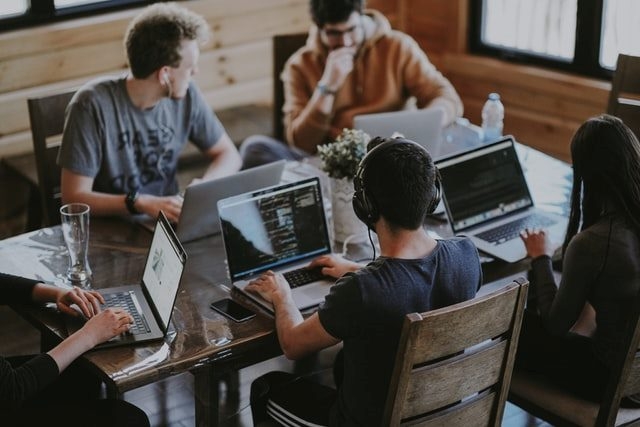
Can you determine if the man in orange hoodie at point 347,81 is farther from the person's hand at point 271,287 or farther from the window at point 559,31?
the person's hand at point 271,287

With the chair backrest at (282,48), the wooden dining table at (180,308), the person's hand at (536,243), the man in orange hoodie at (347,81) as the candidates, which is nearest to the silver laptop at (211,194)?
the wooden dining table at (180,308)

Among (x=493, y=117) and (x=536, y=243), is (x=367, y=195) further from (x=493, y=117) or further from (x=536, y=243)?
(x=493, y=117)

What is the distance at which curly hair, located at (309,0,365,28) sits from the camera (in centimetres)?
374

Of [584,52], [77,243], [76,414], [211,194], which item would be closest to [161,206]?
[211,194]

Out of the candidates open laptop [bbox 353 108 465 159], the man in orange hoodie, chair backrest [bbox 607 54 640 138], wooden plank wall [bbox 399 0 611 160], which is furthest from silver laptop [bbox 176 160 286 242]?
wooden plank wall [bbox 399 0 611 160]

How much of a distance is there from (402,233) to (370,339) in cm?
24

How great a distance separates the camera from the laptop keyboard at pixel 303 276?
8.69ft

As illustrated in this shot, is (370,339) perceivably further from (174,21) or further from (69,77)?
(69,77)

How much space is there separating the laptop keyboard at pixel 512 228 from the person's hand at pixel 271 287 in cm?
71

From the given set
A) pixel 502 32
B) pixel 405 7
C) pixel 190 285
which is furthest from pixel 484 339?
pixel 405 7

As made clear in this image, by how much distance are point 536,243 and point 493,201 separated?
33cm

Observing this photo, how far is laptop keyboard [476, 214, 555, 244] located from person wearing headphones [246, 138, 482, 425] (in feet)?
2.23

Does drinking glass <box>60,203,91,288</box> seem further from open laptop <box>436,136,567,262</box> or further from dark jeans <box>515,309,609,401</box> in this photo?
dark jeans <box>515,309,609,401</box>

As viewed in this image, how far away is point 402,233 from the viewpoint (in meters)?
2.16
